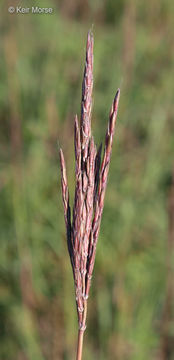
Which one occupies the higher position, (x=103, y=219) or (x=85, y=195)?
(x=85, y=195)

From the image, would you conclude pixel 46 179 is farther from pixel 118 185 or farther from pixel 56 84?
pixel 56 84

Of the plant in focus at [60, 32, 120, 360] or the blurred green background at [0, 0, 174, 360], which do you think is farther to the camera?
the blurred green background at [0, 0, 174, 360]

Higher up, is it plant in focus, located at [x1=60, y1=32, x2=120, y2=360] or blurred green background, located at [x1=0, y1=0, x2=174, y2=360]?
plant in focus, located at [x1=60, y1=32, x2=120, y2=360]

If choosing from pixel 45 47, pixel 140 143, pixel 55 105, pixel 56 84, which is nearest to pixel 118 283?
pixel 140 143

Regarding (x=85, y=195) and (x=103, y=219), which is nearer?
(x=85, y=195)

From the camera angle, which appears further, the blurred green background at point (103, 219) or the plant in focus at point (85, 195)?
the blurred green background at point (103, 219)
